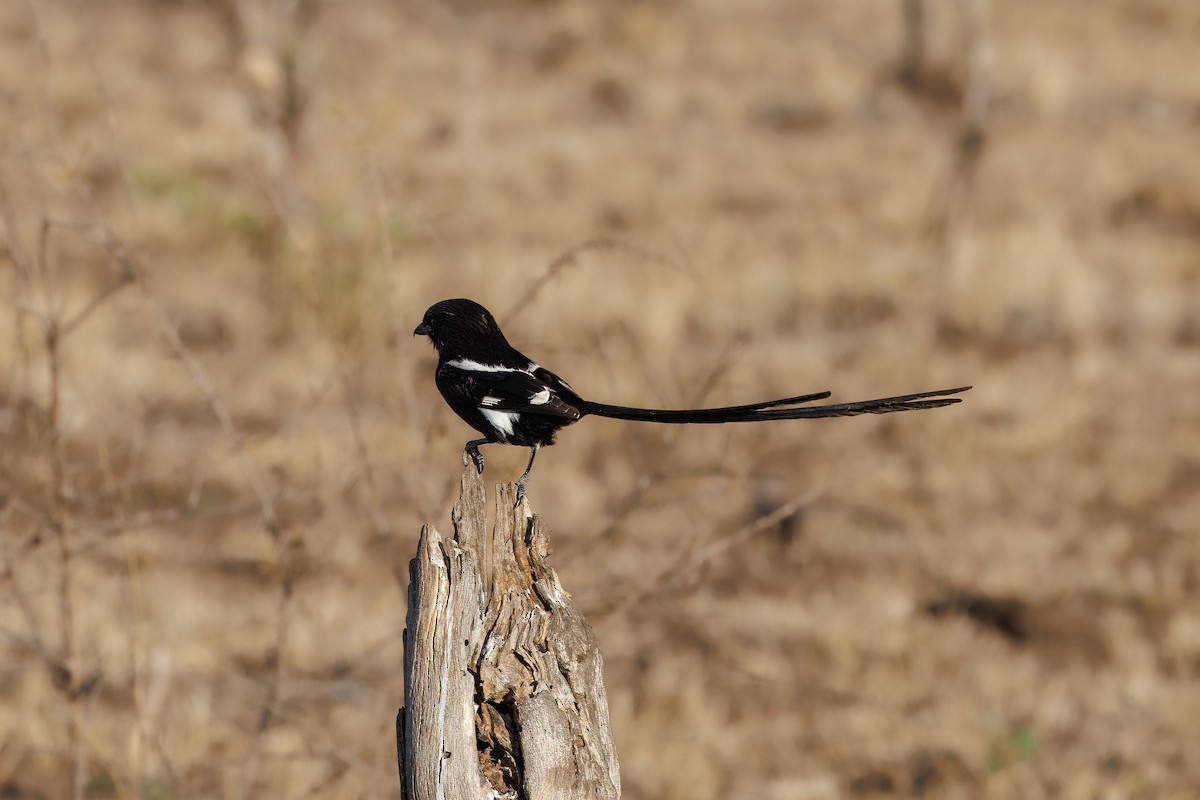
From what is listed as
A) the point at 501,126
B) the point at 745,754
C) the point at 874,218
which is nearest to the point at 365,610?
the point at 745,754

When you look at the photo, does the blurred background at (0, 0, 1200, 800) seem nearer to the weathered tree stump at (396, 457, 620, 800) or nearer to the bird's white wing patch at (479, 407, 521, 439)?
the bird's white wing patch at (479, 407, 521, 439)

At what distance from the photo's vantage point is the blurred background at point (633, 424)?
431cm

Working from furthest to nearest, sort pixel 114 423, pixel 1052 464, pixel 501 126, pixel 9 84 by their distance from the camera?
pixel 501 126 < pixel 9 84 < pixel 1052 464 < pixel 114 423

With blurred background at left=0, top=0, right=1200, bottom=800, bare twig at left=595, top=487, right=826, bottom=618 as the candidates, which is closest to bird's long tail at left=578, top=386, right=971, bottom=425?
blurred background at left=0, top=0, right=1200, bottom=800

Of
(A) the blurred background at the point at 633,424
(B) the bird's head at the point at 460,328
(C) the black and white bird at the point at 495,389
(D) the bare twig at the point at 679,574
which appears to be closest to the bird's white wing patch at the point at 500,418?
(C) the black and white bird at the point at 495,389

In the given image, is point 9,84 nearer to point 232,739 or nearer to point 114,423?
point 114,423

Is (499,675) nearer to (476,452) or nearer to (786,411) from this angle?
(476,452)

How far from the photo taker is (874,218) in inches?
579

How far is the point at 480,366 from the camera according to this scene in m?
2.93

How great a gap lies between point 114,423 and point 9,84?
10.2 metres

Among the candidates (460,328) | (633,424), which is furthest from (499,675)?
(633,424)

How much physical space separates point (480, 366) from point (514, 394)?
120mm

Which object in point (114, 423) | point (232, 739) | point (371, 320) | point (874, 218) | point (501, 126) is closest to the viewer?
point (232, 739)

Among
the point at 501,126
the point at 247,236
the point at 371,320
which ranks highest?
the point at 501,126
